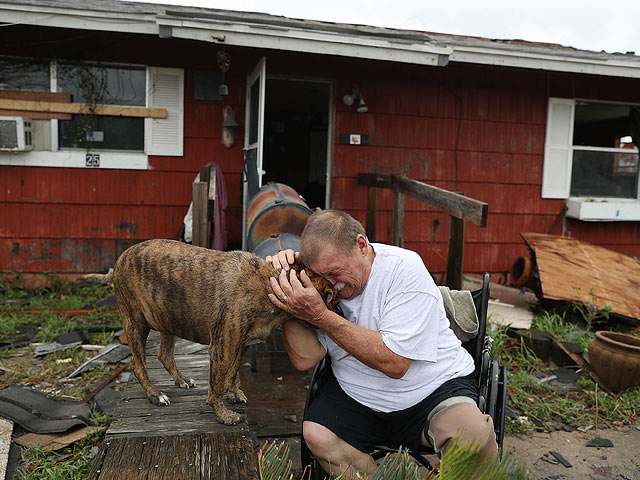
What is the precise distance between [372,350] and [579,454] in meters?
2.18

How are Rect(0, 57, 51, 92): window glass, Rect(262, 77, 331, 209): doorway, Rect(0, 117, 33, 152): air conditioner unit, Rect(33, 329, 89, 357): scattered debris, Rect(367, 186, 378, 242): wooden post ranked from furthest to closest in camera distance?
Rect(262, 77, 331, 209): doorway, Rect(367, 186, 378, 242): wooden post, Rect(0, 57, 51, 92): window glass, Rect(0, 117, 33, 152): air conditioner unit, Rect(33, 329, 89, 357): scattered debris

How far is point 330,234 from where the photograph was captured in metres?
2.13

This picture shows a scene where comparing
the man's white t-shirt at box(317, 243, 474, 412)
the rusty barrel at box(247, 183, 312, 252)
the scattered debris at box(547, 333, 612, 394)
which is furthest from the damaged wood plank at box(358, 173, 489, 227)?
the man's white t-shirt at box(317, 243, 474, 412)

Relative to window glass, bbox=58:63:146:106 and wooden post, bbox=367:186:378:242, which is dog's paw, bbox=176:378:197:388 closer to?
wooden post, bbox=367:186:378:242

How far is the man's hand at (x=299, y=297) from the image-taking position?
6.90 feet

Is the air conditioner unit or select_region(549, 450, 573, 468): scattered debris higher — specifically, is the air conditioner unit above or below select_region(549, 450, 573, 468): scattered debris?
above

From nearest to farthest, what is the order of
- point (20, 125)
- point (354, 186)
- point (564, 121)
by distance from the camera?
point (20, 125), point (354, 186), point (564, 121)

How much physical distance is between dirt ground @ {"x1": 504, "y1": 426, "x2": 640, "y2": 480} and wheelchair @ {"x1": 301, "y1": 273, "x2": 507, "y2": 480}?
868mm

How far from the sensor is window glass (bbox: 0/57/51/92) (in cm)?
624

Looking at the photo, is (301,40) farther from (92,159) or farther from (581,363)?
(581,363)

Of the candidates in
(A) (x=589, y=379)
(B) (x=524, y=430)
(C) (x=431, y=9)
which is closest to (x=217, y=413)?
(B) (x=524, y=430)

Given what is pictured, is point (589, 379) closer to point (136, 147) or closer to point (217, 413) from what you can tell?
point (217, 413)

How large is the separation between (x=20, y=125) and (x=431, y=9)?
4059 centimetres

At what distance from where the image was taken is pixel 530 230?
788 centimetres
